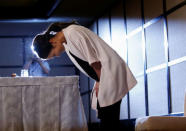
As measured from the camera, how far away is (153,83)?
5.51m

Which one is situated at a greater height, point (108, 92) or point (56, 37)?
point (56, 37)

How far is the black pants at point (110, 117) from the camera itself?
2324 millimetres

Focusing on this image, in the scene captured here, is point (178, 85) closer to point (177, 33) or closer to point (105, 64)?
point (177, 33)

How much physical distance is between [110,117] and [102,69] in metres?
0.26

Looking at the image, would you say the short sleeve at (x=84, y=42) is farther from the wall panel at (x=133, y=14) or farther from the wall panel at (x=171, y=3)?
the wall panel at (x=133, y=14)

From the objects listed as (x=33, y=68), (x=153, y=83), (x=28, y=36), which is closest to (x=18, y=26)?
(x=28, y=36)

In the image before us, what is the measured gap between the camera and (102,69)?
2.38 metres

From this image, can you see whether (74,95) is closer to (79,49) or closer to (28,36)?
(79,49)

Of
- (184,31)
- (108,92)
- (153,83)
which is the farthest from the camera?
(153,83)

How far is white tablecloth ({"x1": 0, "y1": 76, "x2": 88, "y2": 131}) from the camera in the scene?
9.34 ft

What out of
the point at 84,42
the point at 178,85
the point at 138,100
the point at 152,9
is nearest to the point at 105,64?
the point at 84,42

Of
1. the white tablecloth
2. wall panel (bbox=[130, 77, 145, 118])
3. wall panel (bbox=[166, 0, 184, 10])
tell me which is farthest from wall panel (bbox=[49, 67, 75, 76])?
the white tablecloth

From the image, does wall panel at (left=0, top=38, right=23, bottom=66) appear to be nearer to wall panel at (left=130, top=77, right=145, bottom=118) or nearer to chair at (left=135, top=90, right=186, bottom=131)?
wall panel at (left=130, top=77, right=145, bottom=118)

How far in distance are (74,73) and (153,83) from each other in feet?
12.7
